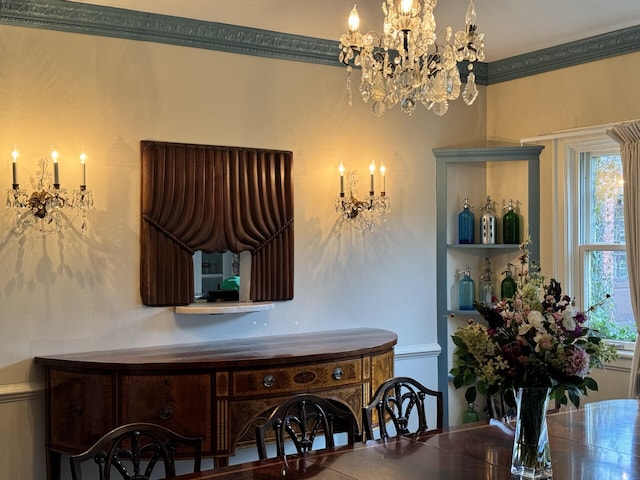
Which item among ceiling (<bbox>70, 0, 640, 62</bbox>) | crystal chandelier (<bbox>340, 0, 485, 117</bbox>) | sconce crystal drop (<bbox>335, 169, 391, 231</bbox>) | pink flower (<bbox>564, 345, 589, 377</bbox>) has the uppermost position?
ceiling (<bbox>70, 0, 640, 62</bbox>)

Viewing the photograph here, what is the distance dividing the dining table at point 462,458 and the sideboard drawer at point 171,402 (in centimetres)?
112

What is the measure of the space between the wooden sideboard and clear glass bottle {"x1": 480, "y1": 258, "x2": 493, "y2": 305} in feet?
5.09

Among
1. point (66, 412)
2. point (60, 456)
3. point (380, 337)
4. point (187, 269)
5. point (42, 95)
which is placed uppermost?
point (42, 95)

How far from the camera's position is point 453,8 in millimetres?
3871

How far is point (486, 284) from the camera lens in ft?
16.6

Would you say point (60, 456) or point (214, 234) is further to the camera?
point (214, 234)

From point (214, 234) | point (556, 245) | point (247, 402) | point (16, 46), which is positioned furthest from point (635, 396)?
point (16, 46)

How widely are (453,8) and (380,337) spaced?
6.15 ft

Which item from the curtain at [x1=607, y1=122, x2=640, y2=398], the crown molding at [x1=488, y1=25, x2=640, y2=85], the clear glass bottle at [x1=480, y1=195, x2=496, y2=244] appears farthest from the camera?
the clear glass bottle at [x1=480, y1=195, x2=496, y2=244]

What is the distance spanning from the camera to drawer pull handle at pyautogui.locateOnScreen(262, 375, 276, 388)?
366cm

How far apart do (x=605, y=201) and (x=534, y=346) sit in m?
2.72

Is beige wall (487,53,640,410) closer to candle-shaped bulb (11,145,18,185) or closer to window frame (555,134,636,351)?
window frame (555,134,636,351)

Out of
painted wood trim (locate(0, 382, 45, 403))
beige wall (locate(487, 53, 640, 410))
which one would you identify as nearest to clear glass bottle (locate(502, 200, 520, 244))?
beige wall (locate(487, 53, 640, 410))

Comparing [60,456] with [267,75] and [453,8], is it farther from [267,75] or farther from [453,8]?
[453,8]
